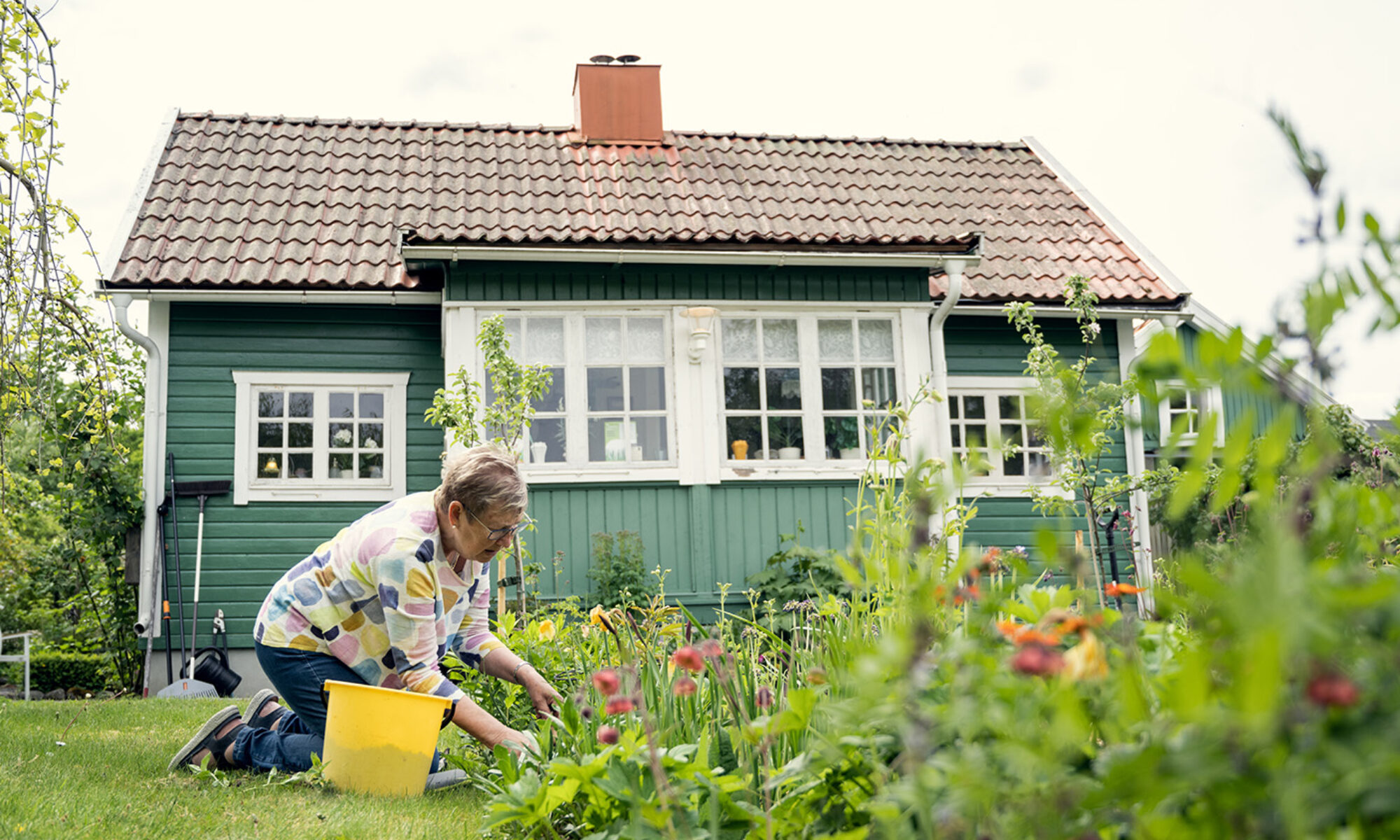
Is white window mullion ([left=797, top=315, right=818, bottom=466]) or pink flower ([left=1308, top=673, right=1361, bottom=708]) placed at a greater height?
white window mullion ([left=797, top=315, right=818, bottom=466])

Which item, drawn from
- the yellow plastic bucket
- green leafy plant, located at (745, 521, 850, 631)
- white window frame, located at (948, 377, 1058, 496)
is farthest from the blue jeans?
white window frame, located at (948, 377, 1058, 496)

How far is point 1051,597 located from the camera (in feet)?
4.62

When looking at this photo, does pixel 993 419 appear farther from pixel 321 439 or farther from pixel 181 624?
pixel 181 624

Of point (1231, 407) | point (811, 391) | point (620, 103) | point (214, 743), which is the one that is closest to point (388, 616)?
point (214, 743)

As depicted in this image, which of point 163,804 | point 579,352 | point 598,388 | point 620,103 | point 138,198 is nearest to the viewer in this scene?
point 163,804

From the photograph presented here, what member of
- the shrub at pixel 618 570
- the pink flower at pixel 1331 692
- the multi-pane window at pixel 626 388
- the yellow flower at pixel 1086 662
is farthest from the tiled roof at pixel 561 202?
the pink flower at pixel 1331 692

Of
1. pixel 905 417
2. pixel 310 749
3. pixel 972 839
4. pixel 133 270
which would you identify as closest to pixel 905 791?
pixel 972 839

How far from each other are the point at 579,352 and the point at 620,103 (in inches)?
142

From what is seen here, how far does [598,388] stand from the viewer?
7418 mm

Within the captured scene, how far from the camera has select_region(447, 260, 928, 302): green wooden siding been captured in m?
7.21

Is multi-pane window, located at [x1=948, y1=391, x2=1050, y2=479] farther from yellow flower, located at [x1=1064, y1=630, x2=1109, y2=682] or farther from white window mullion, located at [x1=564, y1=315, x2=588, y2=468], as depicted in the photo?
yellow flower, located at [x1=1064, y1=630, x2=1109, y2=682]

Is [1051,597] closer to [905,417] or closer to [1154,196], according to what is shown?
[905,417]

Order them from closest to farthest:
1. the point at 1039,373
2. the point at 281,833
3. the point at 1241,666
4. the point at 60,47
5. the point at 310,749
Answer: the point at 1241,666 → the point at 281,833 → the point at 310,749 → the point at 60,47 → the point at 1039,373

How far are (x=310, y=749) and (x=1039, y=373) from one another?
10.6ft
